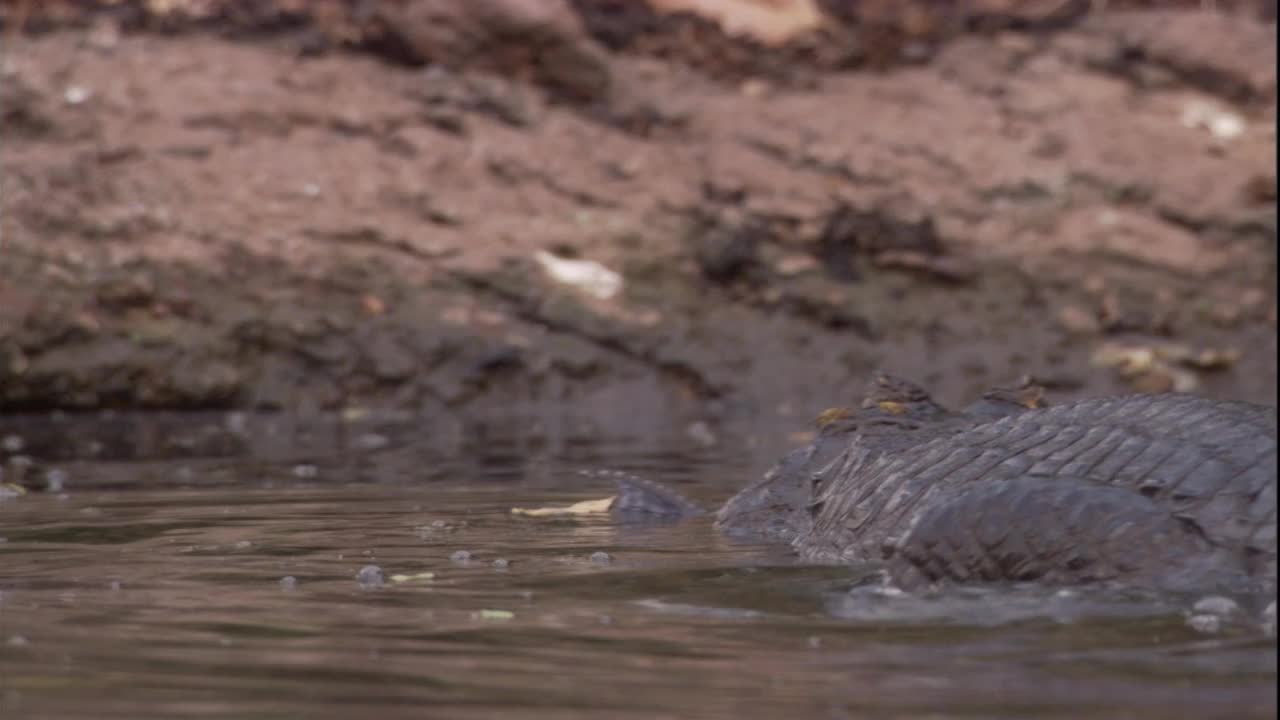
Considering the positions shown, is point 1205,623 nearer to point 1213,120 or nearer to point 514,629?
point 514,629

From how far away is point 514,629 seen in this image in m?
5.12

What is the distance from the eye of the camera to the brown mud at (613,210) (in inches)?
528

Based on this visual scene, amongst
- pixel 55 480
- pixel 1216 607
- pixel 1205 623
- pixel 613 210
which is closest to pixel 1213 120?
pixel 613 210

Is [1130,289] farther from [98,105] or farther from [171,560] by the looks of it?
[171,560]

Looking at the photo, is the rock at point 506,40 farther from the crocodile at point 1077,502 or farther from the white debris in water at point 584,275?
the crocodile at point 1077,502

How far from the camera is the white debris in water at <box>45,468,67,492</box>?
29.9ft

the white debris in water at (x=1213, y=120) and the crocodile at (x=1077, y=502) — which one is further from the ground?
the crocodile at (x=1077, y=502)

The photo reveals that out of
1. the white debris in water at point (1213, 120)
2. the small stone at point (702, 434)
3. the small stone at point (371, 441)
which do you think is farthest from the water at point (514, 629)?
the white debris in water at point (1213, 120)

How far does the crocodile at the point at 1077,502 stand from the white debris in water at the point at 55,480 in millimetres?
3488

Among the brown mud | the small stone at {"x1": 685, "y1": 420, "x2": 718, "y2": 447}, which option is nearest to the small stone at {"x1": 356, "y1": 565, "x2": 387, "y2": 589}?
the small stone at {"x1": 685, "y1": 420, "x2": 718, "y2": 447}

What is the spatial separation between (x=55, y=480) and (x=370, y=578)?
3793 millimetres

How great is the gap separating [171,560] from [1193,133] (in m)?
10.5

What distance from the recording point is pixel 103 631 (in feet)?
16.7

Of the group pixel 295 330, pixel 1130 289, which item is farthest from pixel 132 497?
pixel 1130 289
